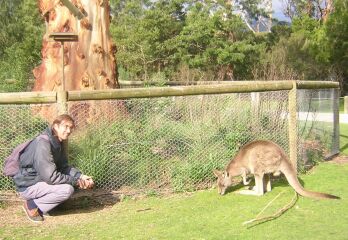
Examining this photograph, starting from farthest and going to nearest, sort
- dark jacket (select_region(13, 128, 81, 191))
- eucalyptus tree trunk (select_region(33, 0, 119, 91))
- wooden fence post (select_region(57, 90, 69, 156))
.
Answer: eucalyptus tree trunk (select_region(33, 0, 119, 91)), wooden fence post (select_region(57, 90, 69, 156)), dark jacket (select_region(13, 128, 81, 191))

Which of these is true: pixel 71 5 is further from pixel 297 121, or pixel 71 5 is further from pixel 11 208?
pixel 297 121

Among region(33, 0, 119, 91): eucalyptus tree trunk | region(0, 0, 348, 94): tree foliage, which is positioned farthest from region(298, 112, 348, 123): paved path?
region(0, 0, 348, 94): tree foliage

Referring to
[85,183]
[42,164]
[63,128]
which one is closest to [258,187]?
[85,183]

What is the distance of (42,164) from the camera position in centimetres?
556

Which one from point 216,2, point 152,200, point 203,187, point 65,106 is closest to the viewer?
point 65,106

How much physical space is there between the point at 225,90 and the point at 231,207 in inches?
64.3

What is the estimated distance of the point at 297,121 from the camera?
7742 mm

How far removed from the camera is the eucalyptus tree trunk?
318 inches

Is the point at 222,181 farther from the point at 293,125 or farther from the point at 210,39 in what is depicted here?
the point at 210,39

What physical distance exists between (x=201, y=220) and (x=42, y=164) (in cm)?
187

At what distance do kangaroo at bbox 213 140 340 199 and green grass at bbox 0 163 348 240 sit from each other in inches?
6.7

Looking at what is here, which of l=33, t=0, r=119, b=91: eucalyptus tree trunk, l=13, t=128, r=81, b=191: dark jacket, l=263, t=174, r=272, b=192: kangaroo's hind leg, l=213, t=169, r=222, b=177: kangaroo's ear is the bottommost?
l=263, t=174, r=272, b=192: kangaroo's hind leg

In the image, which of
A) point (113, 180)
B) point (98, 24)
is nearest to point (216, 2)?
point (98, 24)

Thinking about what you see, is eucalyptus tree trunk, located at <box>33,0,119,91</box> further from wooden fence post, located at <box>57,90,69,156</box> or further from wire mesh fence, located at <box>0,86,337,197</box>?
wooden fence post, located at <box>57,90,69,156</box>
